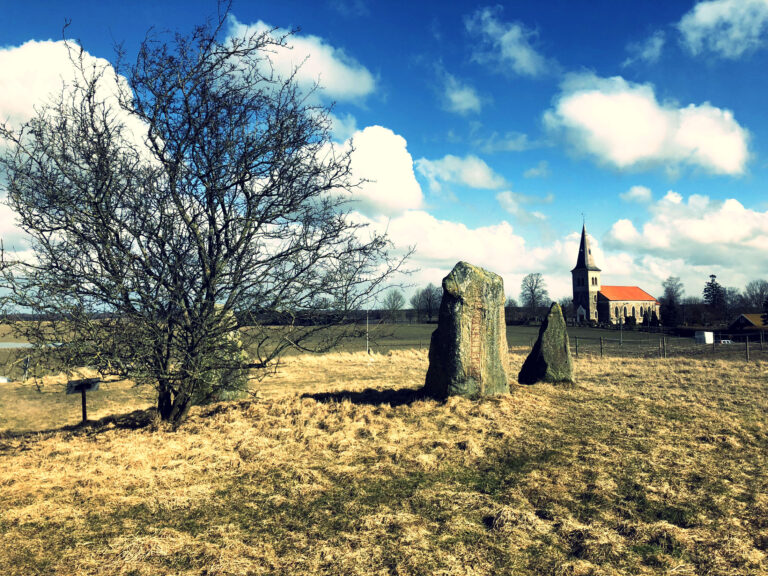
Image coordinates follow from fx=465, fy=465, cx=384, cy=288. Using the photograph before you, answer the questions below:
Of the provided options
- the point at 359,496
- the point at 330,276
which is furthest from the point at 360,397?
the point at 359,496

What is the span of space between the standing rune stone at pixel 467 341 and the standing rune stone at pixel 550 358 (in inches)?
103

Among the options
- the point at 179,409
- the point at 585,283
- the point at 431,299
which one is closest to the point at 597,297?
the point at 585,283

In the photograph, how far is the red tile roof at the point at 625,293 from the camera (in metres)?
92.1

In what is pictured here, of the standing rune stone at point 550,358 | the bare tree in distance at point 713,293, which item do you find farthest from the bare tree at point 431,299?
the standing rune stone at point 550,358

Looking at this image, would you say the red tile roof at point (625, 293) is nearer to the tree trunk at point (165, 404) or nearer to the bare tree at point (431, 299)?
the bare tree at point (431, 299)

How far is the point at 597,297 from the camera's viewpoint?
9281 centimetres

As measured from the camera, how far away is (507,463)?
6.46 metres

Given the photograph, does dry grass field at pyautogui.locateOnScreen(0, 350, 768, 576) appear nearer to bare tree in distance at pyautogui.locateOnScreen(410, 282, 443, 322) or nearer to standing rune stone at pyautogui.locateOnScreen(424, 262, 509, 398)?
standing rune stone at pyautogui.locateOnScreen(424, 262, 509, 398)

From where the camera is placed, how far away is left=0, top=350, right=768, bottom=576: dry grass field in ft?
13.1

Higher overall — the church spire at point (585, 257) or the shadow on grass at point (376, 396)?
the church spire at point (585, 257)

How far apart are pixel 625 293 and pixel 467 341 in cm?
9810

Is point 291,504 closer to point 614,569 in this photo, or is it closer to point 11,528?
point 11,528

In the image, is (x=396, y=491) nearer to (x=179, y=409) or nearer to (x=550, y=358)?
(x=179, y=409)

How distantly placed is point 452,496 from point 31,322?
19.9 ft
